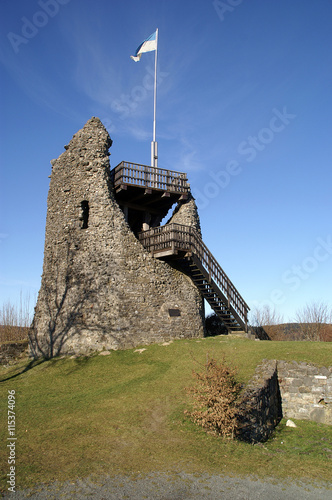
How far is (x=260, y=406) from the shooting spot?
455 inches

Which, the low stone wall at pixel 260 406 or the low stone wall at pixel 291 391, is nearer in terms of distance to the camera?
the low stone wall at pixel 260 406

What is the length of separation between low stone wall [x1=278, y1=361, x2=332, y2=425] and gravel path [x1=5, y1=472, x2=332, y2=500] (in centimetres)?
579

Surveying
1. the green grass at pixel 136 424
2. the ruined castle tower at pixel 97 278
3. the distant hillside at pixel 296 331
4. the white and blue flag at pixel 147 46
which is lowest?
the green grass at pixel 136 424

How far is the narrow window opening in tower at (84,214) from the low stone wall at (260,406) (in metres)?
12.4

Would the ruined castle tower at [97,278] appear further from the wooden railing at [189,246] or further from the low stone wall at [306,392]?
the low stone wall at [306,392]

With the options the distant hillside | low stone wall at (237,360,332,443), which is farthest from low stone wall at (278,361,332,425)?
the distant hillside

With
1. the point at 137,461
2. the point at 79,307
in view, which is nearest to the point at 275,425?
the point at 137,461

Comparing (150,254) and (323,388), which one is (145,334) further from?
(323,388)

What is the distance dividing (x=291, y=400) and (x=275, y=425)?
1260mm

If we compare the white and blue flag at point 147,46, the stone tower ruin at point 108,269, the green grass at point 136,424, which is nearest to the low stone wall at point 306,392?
the green grass at point 136,424

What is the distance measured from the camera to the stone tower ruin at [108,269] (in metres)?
19.6

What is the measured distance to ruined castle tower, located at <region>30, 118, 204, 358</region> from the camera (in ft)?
63.9

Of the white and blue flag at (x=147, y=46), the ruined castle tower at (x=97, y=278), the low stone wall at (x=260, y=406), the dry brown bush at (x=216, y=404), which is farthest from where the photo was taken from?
the white and blue flag at (x=147, y=46)

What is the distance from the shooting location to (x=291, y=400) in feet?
45.2
